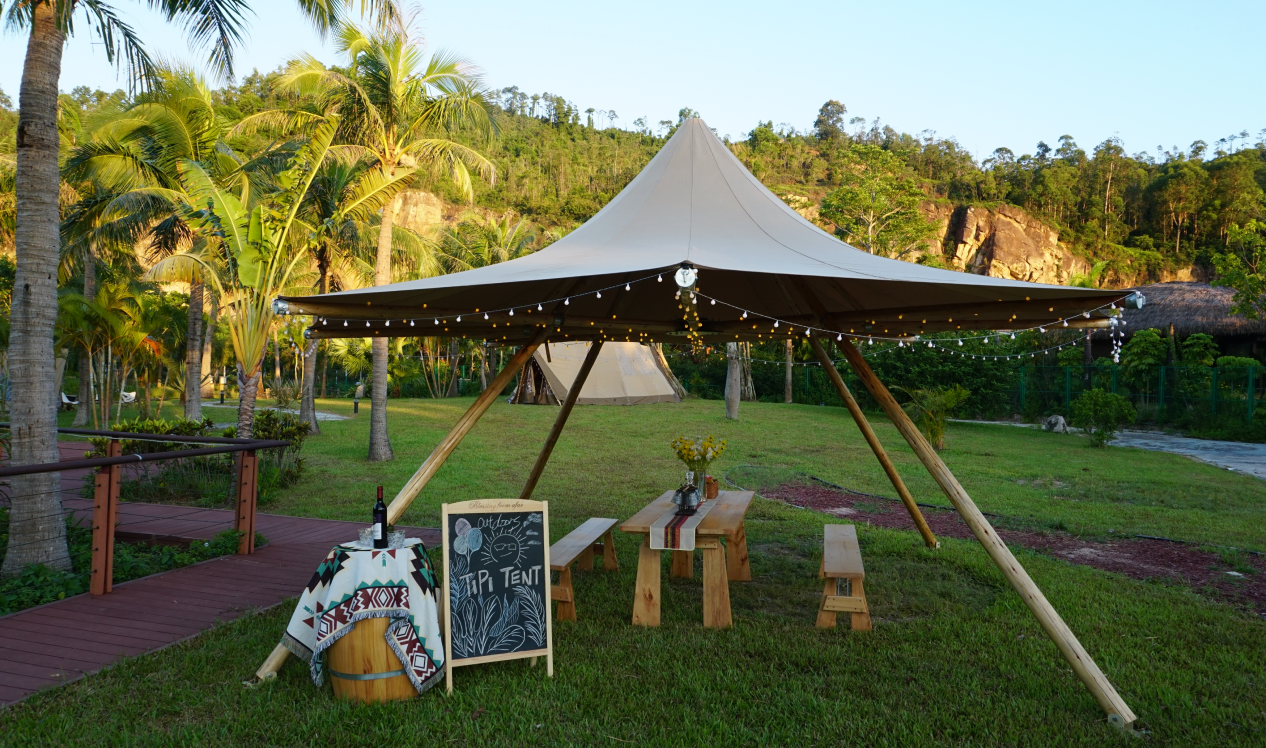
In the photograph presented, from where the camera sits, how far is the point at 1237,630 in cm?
446

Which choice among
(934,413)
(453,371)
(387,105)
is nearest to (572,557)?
(387,105)

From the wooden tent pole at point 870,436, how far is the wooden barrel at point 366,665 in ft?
10.3

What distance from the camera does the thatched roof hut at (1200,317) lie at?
22.6 m

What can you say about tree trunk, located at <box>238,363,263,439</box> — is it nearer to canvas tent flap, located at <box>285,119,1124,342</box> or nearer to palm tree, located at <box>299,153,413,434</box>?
palm tree, located at <box>299,153,413,434</box>

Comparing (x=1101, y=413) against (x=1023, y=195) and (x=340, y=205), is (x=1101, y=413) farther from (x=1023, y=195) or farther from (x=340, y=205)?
(x=1023, y=195)

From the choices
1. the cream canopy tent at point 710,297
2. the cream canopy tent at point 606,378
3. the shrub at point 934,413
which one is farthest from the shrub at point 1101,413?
the cream canopy tent at point 606,378

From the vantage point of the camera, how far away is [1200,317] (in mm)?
23328

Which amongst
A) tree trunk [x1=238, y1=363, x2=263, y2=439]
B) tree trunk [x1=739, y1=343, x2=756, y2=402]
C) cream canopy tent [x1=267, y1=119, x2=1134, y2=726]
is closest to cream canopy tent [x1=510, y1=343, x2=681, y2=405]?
tree trunk [x1=739, y1=343, x2=756, y2=402]

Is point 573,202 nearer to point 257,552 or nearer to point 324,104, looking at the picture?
point 324,104

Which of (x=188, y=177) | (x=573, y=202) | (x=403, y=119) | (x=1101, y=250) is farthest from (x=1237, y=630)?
(x=1101, y=250)

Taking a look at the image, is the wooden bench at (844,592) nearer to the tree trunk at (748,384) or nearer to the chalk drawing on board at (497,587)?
the chalk drawing on board at (497,587)

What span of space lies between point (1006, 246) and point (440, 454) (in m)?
53.6

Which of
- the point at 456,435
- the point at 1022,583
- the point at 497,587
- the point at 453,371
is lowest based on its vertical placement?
the point at 497,587

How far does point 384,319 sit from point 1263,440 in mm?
18671
